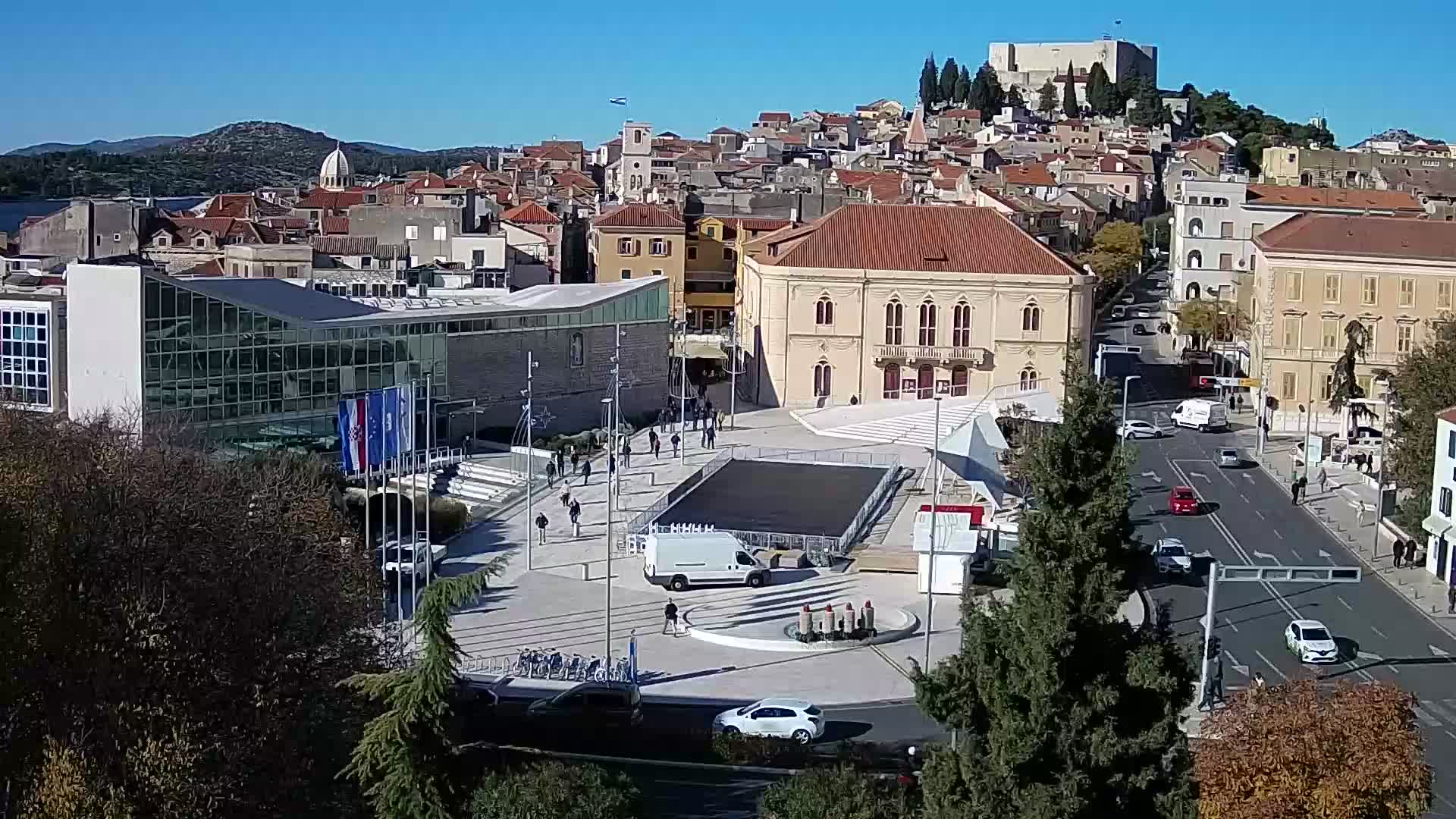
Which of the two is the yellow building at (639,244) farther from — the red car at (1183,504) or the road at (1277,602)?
the red car at (1183,504)

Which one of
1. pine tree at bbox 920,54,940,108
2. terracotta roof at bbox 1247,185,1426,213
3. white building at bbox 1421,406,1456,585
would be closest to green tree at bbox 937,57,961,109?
pine tree at bbox 920,54,940,108

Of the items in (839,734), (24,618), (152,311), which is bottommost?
(839,734)

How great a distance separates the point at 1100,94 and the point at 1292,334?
10055 centimetres

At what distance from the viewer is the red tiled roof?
5028 cm

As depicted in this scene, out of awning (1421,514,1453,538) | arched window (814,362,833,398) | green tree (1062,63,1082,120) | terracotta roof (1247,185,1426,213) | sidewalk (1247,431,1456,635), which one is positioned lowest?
sidewalk (1247,431,1456,635)

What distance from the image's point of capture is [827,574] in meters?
31.0

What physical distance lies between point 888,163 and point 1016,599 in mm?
93131

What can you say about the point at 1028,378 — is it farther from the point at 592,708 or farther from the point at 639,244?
the point at 592,708

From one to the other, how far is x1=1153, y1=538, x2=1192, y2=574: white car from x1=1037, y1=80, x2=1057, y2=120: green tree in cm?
12019

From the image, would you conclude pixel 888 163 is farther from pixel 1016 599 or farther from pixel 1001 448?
pixel 1016 599

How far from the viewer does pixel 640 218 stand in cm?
6331

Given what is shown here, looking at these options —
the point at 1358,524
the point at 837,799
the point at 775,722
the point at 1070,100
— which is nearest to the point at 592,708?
the point at 775,722

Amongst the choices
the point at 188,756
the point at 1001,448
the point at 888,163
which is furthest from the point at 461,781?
the point at 888,163

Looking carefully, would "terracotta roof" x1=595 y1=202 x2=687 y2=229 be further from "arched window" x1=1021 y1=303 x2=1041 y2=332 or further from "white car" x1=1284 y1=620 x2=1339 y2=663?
"white car" x1=1284 y1=620 x2=1339 y2=663
